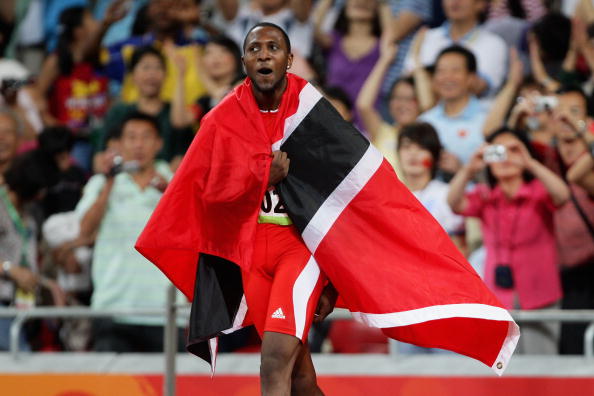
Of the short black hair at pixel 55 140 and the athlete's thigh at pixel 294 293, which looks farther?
the short black hair at pixel 55 140

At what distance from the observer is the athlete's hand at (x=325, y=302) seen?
552cm

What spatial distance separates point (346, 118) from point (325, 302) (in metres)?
2.70

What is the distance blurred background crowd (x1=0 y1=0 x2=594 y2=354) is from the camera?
7.29 metres

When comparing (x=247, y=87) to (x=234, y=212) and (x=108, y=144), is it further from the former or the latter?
(x=108, y=144)

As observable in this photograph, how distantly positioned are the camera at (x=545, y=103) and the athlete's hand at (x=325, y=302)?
2.63m

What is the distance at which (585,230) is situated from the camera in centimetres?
730

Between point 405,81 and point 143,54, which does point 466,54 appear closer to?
point 405,81

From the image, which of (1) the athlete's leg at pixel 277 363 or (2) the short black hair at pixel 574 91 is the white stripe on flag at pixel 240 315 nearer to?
(1) the athlete's leg at pixel 277 363

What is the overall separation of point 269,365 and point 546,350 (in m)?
2.39

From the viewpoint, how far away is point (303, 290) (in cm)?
532

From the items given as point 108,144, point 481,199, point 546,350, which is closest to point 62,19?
point 108,144

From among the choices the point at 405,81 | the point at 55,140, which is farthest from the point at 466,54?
the point at 55,140

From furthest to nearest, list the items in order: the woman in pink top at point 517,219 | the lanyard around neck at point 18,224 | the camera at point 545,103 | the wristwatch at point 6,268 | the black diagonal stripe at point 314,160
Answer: the lanyard around neck at point 18,224 → the wristwatch at point 6,268 → the camera at point 545,103 → the woman in pink top at point 517,219 → the black diagonal stripe at point 314,160

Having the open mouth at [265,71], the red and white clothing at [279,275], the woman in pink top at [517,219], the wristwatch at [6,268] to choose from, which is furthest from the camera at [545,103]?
the wristwatch at [6,268]
